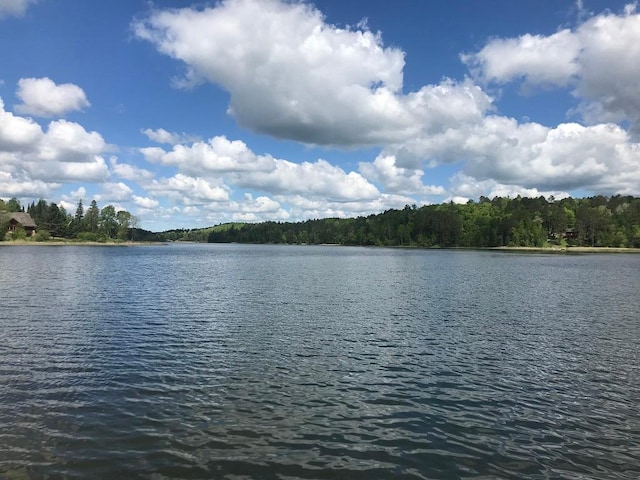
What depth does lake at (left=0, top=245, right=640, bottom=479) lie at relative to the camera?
1376 centimetres

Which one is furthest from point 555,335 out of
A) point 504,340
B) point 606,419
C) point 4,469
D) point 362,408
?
point 4,469

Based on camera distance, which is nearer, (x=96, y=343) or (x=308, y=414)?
(x=308, y=414)

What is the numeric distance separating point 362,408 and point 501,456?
5538mm

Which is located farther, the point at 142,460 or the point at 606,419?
the point at 606,419

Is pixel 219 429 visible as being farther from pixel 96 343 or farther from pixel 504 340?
pixel 504 340

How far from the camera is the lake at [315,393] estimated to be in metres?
13.8

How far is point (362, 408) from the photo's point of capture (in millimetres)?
18047

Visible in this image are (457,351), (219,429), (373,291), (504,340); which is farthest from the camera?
(373,291)

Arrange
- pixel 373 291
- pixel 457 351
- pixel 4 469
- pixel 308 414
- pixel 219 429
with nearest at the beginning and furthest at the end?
1. pixel 4 469
2. pixel 219 429
3. pixel 308 414
4. pixel 457 351
5. pixel 373 291

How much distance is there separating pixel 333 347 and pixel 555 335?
17090 millimetres

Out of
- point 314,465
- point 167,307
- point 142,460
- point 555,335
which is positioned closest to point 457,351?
point 555,335

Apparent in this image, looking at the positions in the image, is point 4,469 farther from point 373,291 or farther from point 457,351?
point 373,291

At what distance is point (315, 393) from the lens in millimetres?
19641

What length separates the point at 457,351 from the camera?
90.4 ft
